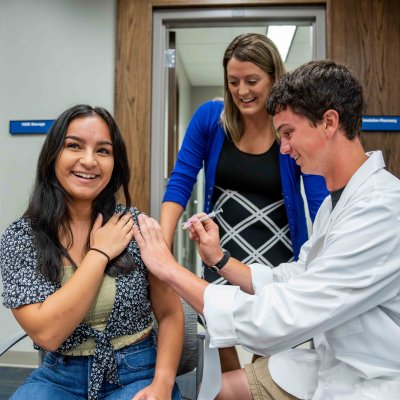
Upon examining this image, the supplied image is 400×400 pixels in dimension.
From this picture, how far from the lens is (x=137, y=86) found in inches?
115

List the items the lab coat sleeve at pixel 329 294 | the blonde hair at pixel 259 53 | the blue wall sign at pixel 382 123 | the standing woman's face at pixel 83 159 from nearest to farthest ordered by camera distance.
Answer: the lab coat sleeve at pixel 329 294, the standing woman's face at pixel 83 159, the blonde hair at pixel 259 53, the blue wall sign at pixel 382 123

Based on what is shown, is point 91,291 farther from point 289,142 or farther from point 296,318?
point 289,142

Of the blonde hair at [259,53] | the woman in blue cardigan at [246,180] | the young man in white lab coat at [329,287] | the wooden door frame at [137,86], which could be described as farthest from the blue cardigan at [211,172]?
the wooden door frame at [137,86]

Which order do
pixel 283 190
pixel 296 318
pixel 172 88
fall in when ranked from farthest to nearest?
pixel 172 88
pixel 283 190
pixel 296 318

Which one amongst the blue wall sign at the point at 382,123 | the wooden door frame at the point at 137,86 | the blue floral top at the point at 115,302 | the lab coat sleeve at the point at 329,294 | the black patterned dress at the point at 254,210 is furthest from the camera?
the wooden door frame at the point at 137,86

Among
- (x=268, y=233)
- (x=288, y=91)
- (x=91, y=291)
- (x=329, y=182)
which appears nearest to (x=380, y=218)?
(x=329, y=182)

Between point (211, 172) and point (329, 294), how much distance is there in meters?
0.92

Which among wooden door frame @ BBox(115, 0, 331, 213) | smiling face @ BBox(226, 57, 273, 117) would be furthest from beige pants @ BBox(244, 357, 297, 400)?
wooden door frame @ BBox(115, 0, 331, 213)

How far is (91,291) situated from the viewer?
109 cm

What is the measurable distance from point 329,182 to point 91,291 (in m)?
0.67

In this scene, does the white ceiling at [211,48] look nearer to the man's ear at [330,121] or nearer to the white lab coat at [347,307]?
the man's ear at [330,121]

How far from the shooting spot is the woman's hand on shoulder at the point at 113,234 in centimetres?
120

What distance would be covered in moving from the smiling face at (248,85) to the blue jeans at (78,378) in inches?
37.0

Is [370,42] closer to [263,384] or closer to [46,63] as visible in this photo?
[46,63]
